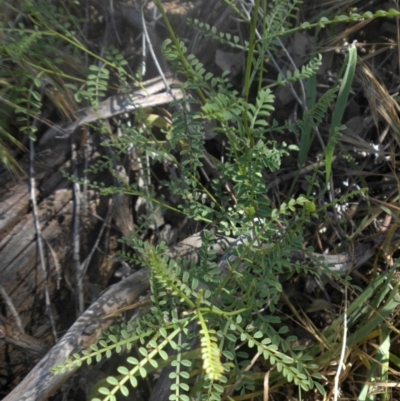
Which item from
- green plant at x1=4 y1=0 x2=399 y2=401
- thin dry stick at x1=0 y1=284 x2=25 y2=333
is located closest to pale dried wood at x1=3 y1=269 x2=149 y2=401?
green plant at x1=4 y1=0 x2=399 y2=401

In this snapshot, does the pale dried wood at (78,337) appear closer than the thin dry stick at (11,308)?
Yes

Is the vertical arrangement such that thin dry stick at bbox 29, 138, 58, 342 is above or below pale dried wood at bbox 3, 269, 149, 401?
above

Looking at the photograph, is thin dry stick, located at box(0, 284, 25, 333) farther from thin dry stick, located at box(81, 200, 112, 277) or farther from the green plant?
the green plant

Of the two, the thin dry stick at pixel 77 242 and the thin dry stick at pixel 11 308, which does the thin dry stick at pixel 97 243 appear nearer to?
the thin dry stick at pixel 77 242

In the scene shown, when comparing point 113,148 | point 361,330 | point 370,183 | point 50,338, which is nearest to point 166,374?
point 50,338

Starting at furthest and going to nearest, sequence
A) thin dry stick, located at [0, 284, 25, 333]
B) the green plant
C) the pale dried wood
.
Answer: thin dry stick, located at [0, 284, 25, 333], the pale dried wood, the green plant

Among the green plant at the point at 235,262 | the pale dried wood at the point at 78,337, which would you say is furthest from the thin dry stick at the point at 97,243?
the green plant at the point at 235,262

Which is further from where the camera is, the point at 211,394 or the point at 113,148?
the point at 113,148

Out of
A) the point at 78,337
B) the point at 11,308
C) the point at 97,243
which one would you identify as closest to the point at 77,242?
the point at 97,243

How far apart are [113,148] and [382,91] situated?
789 mm

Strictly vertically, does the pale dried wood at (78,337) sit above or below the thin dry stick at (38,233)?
below

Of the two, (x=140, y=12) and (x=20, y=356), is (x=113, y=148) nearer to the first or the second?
(x=140, y=12)

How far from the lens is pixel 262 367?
1.67 m

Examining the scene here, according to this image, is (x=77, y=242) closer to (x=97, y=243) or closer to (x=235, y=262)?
(x=97, y=243)
